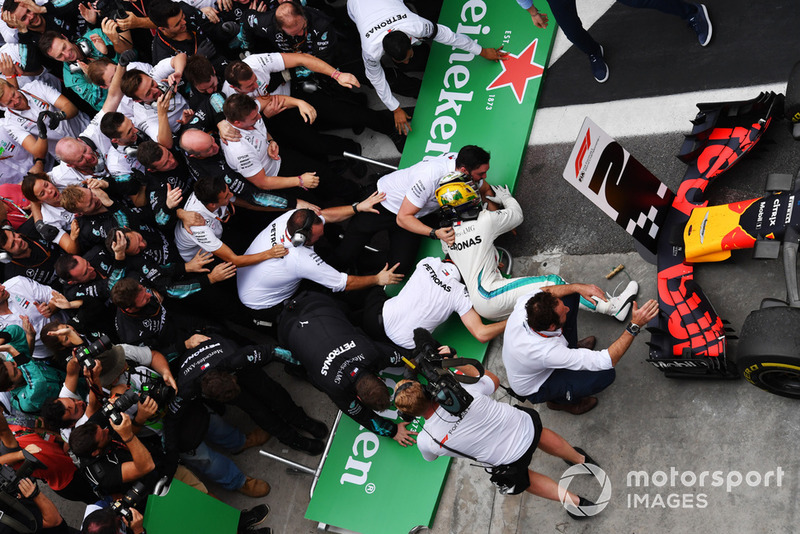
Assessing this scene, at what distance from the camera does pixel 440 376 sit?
4.49 metres

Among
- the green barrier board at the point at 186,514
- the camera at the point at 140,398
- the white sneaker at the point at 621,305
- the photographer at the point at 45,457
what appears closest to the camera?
the green barrier board at the point at 186,514

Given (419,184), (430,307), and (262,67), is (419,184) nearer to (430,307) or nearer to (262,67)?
(430,307)

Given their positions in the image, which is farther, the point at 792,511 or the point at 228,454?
the point at 228,454

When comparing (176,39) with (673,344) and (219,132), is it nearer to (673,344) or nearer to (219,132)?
(219,132)

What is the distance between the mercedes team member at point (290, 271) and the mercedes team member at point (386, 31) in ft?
3.66

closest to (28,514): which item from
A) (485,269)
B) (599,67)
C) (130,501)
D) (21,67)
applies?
(130,501)

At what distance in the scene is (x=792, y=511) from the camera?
15.0ft

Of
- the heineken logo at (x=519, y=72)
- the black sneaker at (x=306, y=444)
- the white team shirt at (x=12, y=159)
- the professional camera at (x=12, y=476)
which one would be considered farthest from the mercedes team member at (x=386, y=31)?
the professional camera at (x=12, y=476)

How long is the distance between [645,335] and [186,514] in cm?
337

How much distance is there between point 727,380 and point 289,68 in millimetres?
4333

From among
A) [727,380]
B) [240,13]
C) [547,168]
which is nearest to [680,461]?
[727,380]

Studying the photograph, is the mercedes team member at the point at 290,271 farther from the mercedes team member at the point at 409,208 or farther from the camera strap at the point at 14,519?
the camera strap at the point at 14,519

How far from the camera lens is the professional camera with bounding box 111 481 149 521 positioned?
16.0 ft

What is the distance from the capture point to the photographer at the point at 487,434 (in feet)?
14.8
